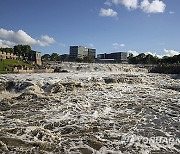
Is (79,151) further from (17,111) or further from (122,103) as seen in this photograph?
(122,103)

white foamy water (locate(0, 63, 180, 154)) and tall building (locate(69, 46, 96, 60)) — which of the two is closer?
white foamy water (locate(0, 63, 180, 154))

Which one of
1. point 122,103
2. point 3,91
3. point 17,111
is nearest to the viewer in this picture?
point 17,111

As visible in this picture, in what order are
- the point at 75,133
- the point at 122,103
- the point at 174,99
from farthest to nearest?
the point at 174,99, the point at 122,103, the point at 75,133

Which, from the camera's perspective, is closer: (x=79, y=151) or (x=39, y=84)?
(x=79, y=151)

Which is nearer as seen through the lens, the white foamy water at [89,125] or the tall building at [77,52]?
the white foamy water at [89,125]

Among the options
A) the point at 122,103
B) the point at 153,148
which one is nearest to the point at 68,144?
the point at 153,148

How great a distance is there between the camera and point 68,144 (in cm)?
811

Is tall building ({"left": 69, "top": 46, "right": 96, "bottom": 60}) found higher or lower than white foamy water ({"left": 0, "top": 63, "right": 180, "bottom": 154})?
higher

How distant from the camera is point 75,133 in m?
9.17

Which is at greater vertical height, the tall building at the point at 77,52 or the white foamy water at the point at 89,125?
the tall building at the point at 77,52

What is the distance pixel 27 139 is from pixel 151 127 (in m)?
4.64

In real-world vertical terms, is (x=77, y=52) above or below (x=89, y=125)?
above

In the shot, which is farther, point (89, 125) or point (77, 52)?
point (77, 52)

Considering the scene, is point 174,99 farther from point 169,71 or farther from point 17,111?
point 169,71
